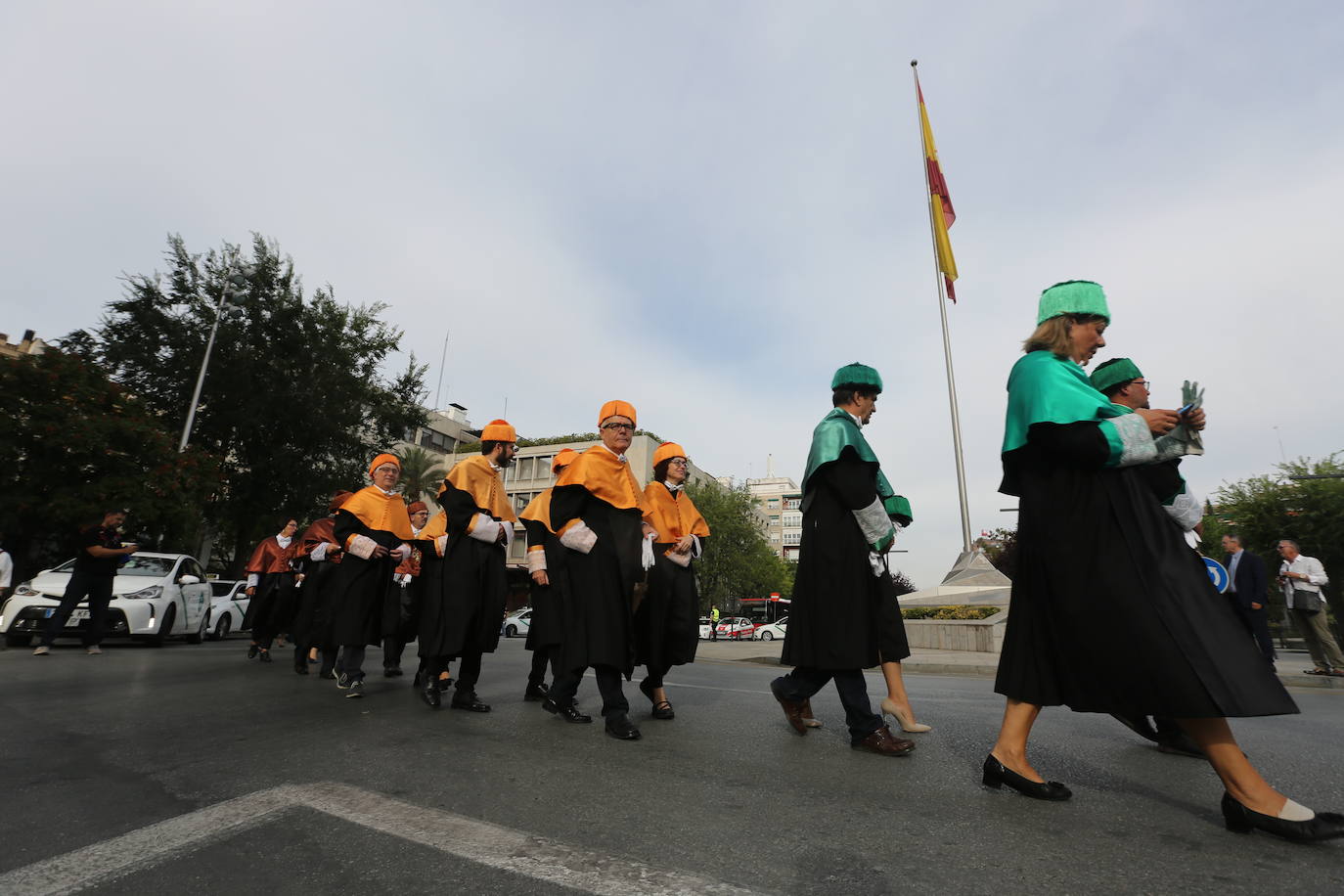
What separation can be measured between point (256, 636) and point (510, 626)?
27.6 meters

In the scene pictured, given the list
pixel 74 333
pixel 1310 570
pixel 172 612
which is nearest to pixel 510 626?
pixel 74 333

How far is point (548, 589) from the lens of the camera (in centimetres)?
474

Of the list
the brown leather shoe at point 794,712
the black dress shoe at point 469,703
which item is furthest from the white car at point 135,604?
the brown leather shoe at point 794,712

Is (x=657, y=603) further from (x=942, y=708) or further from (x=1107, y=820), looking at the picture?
(x=1107, y=820)

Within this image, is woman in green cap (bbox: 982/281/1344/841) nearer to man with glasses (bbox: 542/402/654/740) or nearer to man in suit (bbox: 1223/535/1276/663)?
man with glasses (bbox: 542/402/654/740)

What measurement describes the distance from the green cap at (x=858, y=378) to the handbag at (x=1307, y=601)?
8.71 metres

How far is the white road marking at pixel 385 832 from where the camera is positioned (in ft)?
6.04

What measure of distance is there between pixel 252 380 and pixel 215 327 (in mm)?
1769

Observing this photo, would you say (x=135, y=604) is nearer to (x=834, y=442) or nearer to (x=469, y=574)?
(x=469, y=574)

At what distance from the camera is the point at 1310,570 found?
30.3 ft

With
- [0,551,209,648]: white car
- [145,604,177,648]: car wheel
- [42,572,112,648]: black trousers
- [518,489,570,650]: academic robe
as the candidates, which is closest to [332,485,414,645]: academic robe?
[518,489,570,650]: academic robe

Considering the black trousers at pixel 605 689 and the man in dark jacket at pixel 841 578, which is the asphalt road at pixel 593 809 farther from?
the man in dark jacket at pixel 841 578

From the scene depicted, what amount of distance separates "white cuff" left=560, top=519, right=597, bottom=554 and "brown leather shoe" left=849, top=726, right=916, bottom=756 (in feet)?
6.26

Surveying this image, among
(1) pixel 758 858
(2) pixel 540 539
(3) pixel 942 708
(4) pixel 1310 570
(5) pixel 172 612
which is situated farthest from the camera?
(5) pixel 172 612
